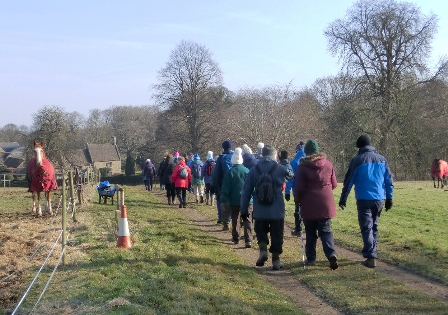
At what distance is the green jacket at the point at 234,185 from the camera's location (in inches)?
439

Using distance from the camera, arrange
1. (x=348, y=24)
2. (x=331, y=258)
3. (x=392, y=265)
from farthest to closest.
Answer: (x=348, y=24) < (x=392, y=265) < (x=331, y=258)

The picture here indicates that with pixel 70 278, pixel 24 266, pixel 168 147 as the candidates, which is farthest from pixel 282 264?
pixel 168 147

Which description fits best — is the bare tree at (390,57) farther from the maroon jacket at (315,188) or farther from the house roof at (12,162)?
the house roof at (12,162)

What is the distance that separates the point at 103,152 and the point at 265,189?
75.3m

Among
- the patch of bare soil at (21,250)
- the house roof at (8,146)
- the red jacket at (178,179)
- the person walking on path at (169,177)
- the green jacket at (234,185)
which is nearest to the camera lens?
the patch of bare soil at (21,250)

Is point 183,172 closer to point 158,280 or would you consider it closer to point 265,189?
point 265,189

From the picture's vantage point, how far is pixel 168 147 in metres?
51.5

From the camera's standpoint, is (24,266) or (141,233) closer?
(24,266)

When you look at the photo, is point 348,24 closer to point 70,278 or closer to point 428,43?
point 428,43

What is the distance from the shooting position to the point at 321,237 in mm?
8688

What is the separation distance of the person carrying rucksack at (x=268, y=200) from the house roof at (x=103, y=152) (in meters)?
73.8

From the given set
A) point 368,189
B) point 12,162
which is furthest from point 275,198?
point 12,162

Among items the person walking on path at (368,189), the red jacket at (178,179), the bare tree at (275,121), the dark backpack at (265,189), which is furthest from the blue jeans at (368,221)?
the bare tree at (275,121)

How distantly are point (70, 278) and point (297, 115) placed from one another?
32.8 m
